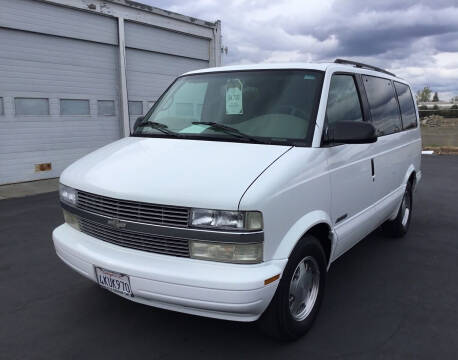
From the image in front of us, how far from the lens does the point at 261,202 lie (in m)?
2.47

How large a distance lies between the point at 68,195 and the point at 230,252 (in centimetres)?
148

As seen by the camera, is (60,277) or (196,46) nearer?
(60,277)

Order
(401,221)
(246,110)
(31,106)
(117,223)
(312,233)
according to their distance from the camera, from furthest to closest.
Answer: (31,106) → (401,221) → (246,110) → (312,233) → (117,223)

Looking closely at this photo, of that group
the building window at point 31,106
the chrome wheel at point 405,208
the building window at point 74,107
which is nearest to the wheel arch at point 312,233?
the chrome wheel at point 405,208

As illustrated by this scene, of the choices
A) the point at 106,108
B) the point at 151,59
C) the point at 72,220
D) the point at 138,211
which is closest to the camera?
the point at 138,211

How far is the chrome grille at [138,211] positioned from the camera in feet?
8.43

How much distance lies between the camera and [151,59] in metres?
13.0

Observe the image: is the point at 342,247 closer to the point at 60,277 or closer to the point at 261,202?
the point at 261,202

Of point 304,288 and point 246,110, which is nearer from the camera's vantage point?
point 304,288

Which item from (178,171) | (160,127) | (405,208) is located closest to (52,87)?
(160,127)

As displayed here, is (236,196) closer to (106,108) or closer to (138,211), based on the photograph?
(138,211)

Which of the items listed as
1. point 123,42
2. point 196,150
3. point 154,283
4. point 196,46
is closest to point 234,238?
point 154,283

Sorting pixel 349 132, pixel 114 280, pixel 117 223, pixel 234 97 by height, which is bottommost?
pixel 114 280

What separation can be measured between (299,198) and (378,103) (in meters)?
2.16
